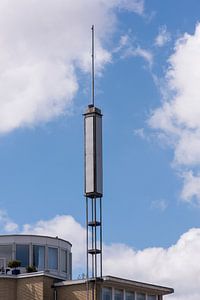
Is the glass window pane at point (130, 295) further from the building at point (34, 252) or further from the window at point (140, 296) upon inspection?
the building at point (34, 252)

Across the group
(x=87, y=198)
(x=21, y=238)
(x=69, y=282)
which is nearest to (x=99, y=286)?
(x=69, y=282)

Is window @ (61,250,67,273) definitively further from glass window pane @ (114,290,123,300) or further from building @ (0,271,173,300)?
glass window pane @ (114,290,123,300)

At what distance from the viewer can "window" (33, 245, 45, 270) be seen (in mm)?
78375

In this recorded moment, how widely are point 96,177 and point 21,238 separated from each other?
32.6 ft

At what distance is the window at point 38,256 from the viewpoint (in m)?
A: 78.4

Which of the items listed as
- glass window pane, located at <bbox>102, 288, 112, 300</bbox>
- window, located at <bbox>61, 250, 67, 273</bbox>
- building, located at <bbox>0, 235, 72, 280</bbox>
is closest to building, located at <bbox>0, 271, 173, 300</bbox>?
glass window pane, located at <bbox>102, 288, 112, 300</bbox>

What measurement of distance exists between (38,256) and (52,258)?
1.43 meters

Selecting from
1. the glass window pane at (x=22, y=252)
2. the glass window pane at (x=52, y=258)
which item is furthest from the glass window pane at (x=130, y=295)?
the glass window pane at (x=22, y=252)

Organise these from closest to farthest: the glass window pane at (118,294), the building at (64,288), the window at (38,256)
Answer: the building at (64,288), the glass window pane at (118,294), the window at (38,256)

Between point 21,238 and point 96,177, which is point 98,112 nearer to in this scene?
point 96,177

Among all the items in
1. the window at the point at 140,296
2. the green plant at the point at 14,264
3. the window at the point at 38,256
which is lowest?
the window at the point at 140,296

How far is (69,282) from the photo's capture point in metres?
69.2

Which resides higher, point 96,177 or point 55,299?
point 96,177

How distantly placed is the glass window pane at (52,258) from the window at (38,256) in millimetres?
703
